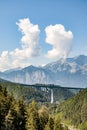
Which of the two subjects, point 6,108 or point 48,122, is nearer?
point 6,108

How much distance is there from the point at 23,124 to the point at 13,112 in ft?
27.7

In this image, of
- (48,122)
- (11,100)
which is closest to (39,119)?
(48,122)

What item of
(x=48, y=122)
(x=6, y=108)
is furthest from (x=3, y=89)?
(x=48, y=122)

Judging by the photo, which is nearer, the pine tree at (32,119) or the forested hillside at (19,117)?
the forested hillside at (19,117)

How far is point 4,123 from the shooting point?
3022 inches

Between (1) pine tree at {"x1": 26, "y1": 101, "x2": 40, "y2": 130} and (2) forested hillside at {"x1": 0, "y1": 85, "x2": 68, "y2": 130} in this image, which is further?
(1) pine tree at {"x1": 26, "y1": 101, "x2": 40, "y2": 130}

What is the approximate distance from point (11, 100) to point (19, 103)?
460cm

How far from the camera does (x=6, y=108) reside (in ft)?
262

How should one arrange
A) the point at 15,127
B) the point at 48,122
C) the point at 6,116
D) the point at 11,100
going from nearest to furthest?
1. the point at 6,116
2. the point at 15,127
3. the point at 11,100
4. the point at 48,122

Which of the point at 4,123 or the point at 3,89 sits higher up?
the point at 3,89

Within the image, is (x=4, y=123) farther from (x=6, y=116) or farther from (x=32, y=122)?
(x=32, y=122)

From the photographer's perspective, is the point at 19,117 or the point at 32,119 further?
the point at 32,119

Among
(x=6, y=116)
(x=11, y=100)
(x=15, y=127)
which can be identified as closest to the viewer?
(x=6, y=116)

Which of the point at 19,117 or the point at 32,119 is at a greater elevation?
the point at 19,117
